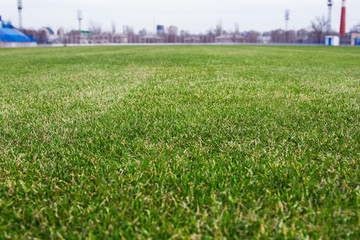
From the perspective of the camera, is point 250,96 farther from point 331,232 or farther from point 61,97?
point 331,232

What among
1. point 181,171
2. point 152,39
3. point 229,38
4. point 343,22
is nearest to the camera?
point 181,171

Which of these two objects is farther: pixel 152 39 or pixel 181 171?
pixel 152 39

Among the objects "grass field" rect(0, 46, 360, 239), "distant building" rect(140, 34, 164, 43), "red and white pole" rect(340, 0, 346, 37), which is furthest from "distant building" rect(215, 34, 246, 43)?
"grass field" rect(0, 46, 360, 239)

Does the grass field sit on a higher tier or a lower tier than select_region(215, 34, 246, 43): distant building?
lower

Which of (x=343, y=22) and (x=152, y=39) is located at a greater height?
(x=343, y=22)

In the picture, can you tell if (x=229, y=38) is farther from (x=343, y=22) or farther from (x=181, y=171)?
(x=181, y=171)

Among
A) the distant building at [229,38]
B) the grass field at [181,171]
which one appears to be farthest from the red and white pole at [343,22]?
the grass field at [181,171]

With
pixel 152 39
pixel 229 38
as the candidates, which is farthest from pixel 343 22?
pixel 152 39

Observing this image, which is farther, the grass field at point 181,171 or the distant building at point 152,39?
the distant building at point 152,39

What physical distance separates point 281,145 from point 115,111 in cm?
168

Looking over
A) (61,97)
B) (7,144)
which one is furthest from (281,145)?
(61,97)

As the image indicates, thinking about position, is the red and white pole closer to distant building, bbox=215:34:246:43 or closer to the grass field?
distant building, bbox=215:34:246:43

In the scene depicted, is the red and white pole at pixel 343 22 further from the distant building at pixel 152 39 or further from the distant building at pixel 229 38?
the distant building at pixel 152 39

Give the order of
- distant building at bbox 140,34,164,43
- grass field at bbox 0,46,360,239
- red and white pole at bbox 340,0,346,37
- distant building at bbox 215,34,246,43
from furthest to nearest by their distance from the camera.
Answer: distant building at bbox 215,34,246,43 → distant building at bbox 140,34,164,43 → red and white pole at bbox 340,0,346,37 → grass field at bbox 0,46,360,239
